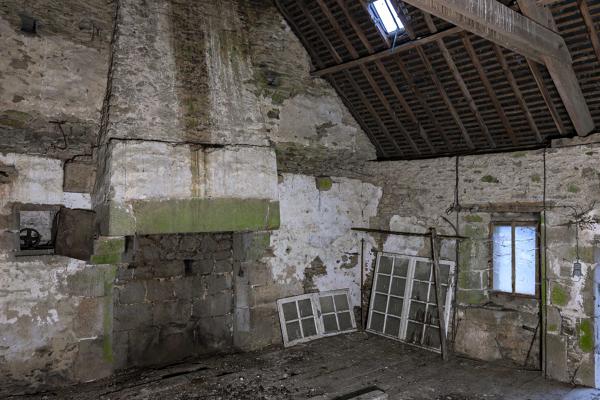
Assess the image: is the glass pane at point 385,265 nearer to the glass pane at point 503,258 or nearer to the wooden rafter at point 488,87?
the glass pane at point 503,258

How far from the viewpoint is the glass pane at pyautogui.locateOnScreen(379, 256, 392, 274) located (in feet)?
22.4

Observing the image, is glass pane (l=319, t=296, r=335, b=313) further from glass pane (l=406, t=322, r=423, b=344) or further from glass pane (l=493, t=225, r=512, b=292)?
glass pane (l=493, t=225, r=512, b=292)

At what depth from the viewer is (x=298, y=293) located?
21.6 feet

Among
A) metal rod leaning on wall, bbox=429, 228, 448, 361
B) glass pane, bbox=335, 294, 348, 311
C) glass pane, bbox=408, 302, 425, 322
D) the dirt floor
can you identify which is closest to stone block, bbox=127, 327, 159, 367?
the dirt floor

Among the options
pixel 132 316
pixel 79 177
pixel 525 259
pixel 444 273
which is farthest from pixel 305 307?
pixel 79 177

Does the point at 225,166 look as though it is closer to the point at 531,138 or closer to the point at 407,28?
the point at 407,28

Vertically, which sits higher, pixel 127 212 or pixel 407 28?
pixel 407 28

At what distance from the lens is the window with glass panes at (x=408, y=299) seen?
6164mm

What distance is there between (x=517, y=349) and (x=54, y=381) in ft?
17.6

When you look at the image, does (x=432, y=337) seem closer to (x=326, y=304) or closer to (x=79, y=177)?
(x=326, y=304)

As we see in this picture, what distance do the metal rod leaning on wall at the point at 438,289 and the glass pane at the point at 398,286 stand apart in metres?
0.53

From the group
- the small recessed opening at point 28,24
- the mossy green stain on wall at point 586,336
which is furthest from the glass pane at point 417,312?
the small recessed opening at point 28,24

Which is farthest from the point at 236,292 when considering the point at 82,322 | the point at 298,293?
the point at 82,322

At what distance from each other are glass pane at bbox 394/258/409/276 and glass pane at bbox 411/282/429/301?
10.5 inches
